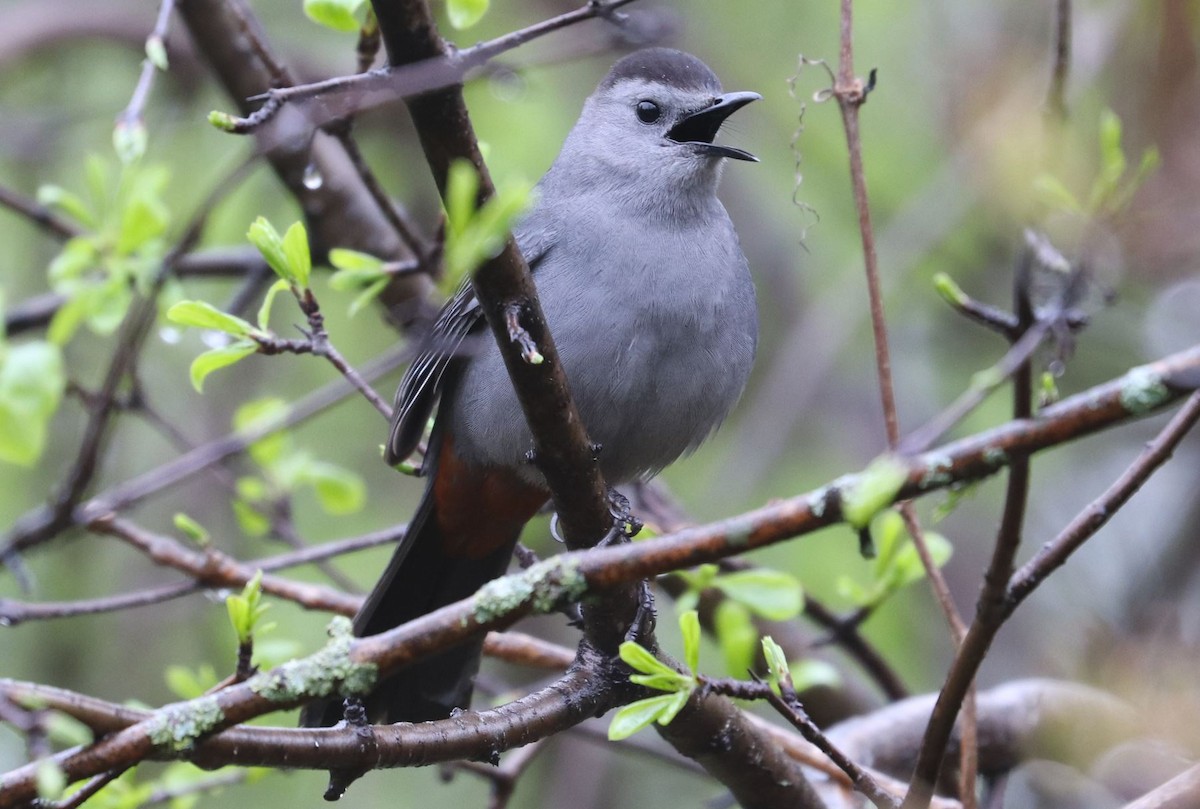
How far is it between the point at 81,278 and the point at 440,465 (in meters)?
1.07

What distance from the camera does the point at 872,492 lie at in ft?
5.06

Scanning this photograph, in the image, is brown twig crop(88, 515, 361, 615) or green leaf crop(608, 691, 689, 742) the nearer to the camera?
green leaf crop(608, 691, 689, 742)

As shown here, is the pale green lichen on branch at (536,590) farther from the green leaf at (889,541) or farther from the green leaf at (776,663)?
the green leaf at (889,541)

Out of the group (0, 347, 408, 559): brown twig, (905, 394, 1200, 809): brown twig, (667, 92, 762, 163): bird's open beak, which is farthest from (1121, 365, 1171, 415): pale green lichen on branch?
(667, 92, 762, 163): bird's open beak

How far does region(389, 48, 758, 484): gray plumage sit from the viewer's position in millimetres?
3217

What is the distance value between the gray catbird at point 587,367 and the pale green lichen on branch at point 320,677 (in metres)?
1.26

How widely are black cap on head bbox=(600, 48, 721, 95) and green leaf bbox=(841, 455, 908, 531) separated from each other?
8.44ft

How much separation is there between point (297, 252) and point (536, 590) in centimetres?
103

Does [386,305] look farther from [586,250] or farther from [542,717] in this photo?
[542,717]

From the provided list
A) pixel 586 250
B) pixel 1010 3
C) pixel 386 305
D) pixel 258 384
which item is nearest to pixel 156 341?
pixel 258 384

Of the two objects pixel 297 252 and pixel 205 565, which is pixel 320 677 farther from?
pixel 205 565

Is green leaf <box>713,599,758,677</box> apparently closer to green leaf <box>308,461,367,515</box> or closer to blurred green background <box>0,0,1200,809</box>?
green leaf <box>308,461,367,515</box>

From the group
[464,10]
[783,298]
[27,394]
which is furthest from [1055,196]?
[783,298]

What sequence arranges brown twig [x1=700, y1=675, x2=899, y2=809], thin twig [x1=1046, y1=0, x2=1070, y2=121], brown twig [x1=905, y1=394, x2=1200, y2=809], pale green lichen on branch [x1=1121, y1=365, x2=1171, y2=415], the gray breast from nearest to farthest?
pale green lichen on branch [x1=1121, y1=365, x2=1171, y2=415]
brown twig [x1=905, y1=394, x2=1200, y2=809]
brown twig [x1=700, y1=675, x2=899, y2=809]
thin twig [x1=1046, y1=0, x2=1070, y2=121]
the gray breast
